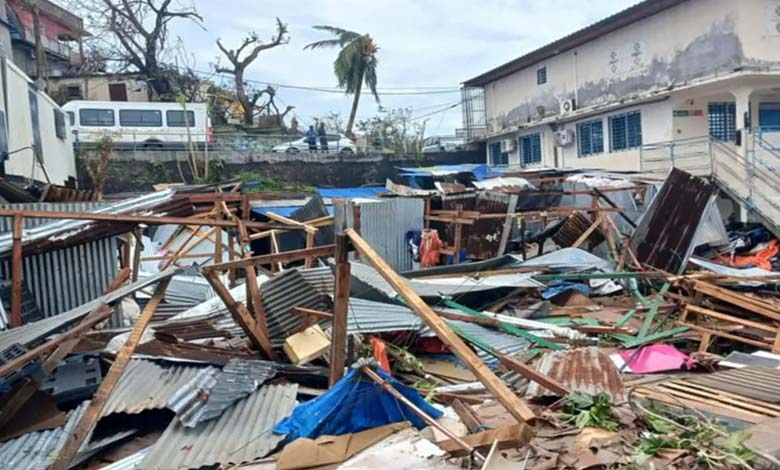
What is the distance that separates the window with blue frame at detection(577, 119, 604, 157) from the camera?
2239 cm

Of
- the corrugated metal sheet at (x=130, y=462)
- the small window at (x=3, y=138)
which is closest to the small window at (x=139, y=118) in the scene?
the small window at (x=3, y=138)

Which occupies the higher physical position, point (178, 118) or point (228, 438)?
point (178, 118)

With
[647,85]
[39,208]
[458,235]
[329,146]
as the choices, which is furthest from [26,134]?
[647,85]

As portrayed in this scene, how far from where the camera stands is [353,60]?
2984 centimetres

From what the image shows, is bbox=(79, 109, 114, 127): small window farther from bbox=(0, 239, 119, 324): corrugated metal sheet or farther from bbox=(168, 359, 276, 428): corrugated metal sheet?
bbox=(168, 359, 276, 428): corrugated metal sheet

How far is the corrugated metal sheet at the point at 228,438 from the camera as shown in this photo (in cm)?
409

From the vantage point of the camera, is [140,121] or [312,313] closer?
[312,313]

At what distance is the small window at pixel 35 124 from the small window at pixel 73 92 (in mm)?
15089

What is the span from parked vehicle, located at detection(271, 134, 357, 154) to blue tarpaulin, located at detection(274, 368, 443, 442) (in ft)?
65.1

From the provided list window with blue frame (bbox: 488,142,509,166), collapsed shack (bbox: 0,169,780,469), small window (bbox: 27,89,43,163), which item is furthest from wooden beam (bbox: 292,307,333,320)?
window with blue frame (bbox: 488,142,509,166)

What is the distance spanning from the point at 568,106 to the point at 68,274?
19776 millimetres

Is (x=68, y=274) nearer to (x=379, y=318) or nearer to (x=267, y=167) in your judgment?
(x=379, y=318)

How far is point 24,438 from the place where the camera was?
4.50 m

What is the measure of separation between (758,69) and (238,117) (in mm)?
23856
